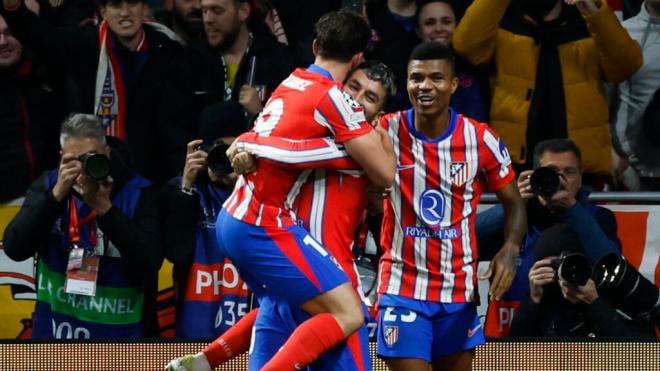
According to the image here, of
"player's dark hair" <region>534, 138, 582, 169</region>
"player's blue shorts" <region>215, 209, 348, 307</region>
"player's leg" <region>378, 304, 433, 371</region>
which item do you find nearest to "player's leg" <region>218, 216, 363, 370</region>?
"player's blue shorts" <region>215, 209, 348, 307</region>

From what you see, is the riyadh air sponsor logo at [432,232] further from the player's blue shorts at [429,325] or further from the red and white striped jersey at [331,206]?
the red and white striped jersey at [331,206]

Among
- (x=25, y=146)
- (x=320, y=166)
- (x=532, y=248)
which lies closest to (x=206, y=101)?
(x=25, y=146)

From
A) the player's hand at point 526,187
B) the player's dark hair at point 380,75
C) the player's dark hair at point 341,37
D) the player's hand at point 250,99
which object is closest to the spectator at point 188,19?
the player's hand at point 250,99

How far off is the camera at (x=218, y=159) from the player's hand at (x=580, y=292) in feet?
5.63

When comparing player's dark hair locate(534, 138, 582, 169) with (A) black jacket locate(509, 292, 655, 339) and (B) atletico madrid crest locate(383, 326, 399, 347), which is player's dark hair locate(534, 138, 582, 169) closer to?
(A) black jacket locate(509, 292, 655, 339)

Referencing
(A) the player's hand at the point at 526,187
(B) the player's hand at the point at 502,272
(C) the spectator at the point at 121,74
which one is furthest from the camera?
(C) the spectator at the point at 121,74

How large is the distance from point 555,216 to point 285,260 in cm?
219

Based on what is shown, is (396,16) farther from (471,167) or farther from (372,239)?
(471,167)

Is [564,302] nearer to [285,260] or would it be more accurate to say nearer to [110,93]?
[285,260]

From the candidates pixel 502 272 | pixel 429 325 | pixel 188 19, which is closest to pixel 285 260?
pixel 429 325

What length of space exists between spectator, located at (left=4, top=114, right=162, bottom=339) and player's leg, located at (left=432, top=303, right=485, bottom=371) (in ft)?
5.43

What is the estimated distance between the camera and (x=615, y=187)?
8.09 metres

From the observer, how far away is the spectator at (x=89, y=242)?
698 centimetres

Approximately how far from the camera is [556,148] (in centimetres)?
725
